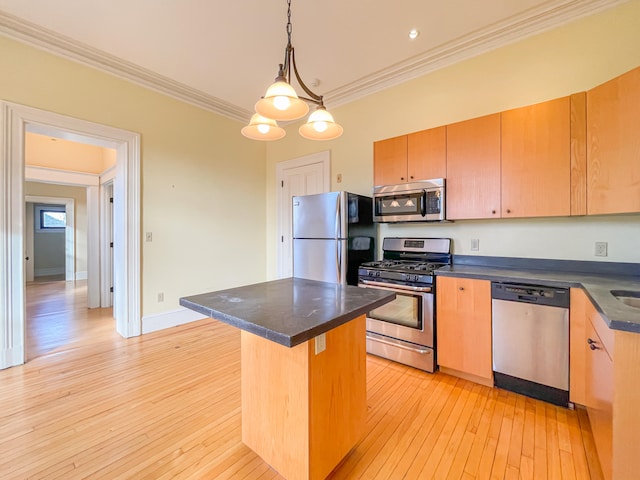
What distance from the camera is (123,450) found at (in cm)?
153

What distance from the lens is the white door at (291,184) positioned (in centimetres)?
387

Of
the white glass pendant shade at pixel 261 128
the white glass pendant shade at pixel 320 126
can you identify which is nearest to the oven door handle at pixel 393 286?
the white glass pendant shade at pixel 320 126

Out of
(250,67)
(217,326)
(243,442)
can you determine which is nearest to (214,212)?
(217,326)

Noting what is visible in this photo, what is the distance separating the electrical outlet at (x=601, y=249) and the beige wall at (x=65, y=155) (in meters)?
5.96

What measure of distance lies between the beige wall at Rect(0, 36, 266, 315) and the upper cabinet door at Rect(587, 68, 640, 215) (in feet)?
13.2

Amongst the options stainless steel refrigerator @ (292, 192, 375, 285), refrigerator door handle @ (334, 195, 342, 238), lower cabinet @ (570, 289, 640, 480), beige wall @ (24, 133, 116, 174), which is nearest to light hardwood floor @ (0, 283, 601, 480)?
lower cabinet @ (570, 289, 640, 480)

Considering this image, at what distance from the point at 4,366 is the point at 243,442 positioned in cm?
257

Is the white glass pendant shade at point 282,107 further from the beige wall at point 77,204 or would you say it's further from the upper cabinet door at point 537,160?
the beige wall at point 77,204

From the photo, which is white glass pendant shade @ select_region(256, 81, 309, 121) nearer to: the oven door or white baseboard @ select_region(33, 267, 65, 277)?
the oven door

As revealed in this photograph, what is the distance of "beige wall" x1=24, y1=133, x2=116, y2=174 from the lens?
433 centimetres

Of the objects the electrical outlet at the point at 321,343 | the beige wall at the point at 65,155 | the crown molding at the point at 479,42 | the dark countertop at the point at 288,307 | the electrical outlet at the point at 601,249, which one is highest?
the crown molding at the point at 479,42

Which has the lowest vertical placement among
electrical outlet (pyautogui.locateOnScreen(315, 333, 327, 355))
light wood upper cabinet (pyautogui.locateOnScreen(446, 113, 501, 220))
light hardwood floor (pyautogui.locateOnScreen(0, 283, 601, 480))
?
light hardwood floor (pyautogui.locateOnScreen(0, 283, 601, 480))

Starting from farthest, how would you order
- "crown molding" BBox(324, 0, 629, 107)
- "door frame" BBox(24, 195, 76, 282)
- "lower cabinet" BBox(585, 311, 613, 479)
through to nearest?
"door frame" BBox(24, 195, 76, 282) < "crown molding" BBox(324, 0, 629, 107) < "lower cabinet" BBox(585, 311, 613, 479)

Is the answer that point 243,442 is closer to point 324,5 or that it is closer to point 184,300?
point 184,300
